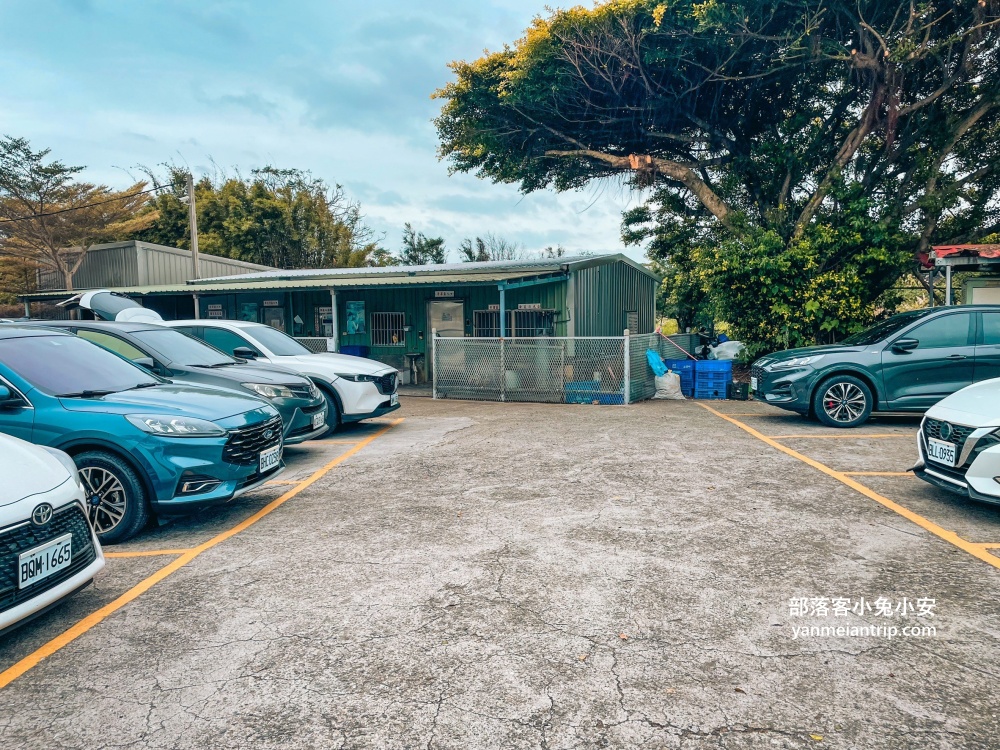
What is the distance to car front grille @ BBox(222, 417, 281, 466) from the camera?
498 cm

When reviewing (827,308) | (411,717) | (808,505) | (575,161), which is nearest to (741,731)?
(411,717)

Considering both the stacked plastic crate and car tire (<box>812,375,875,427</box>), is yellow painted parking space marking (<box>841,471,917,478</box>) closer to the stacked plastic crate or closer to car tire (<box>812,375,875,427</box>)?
car tire (<box>812,375,875,427</box>)

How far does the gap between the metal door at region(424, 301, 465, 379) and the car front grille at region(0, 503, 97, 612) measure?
13921 millimetres

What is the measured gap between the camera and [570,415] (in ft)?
35.9

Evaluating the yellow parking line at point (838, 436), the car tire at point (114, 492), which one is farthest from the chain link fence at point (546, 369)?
the car tire at point (114, 492)

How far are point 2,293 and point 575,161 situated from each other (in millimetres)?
33277

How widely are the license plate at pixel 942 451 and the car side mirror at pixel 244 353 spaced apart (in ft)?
26.0

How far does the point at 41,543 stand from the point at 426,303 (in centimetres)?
1475

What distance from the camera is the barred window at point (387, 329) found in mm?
17953

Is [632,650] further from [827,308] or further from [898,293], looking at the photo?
[898,293]

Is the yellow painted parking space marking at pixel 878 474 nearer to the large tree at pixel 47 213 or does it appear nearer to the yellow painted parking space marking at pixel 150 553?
the yellow painted parking space marking at pixel 150 553

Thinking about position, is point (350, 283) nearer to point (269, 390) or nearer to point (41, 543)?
point (269, 390)

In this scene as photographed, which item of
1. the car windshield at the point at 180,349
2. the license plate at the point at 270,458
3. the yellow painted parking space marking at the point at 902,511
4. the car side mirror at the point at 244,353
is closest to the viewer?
the yellow painted parking space marking at the point at 902,511

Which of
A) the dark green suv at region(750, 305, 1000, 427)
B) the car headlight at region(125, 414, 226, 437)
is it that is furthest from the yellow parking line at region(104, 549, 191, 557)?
the dark green suv at region(750, 305, 1000, 427)
